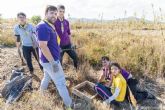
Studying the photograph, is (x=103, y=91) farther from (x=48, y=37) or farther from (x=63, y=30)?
(x=48, y=37)

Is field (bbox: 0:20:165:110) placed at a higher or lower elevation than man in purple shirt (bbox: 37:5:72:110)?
lower

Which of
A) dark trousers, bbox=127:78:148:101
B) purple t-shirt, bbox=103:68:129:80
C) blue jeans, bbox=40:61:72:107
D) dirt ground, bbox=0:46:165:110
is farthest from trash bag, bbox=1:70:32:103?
dark trousers, bbox=127:78:148:101

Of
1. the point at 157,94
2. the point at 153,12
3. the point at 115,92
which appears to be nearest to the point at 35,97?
the point at 115,92

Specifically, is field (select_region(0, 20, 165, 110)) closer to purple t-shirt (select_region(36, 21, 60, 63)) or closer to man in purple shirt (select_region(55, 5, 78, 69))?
man in purple shirt (select_region(55, 5, 78, 69))

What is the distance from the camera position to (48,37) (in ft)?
16.6

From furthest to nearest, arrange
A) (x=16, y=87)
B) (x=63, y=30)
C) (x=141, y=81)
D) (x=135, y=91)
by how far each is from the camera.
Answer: (x=141, y=81) < (x=63, y=30) < (x=135, y=91) < (x=16, y=87)

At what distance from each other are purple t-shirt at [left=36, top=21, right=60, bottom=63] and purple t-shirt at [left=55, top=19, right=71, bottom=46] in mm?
1349

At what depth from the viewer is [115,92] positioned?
599cm

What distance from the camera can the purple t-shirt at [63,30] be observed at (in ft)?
21.6

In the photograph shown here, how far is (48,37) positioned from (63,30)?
5.33ft

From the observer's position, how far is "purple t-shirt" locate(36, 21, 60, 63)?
5.01 meters

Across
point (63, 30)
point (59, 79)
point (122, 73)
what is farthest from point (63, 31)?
point (59, 79)

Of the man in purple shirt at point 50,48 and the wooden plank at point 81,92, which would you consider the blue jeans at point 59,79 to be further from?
the wooden plank at point 81,92

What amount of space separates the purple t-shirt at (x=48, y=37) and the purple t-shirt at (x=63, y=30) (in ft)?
4.43
